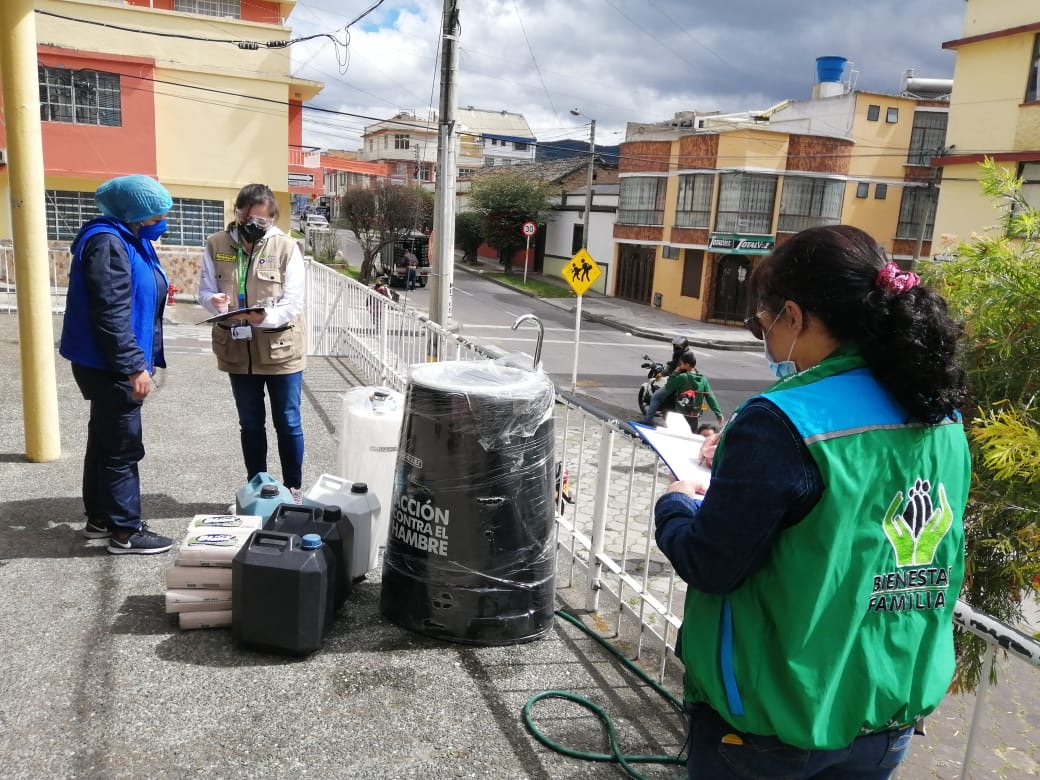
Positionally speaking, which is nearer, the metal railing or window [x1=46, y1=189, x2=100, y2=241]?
the metal railing

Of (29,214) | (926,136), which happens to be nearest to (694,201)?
(926,136)

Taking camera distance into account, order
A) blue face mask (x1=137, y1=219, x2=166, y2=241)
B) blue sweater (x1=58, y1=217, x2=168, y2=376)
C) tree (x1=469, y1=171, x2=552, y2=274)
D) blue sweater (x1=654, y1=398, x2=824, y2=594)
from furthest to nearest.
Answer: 1. tree (x1=469, y1=171, x2=552, y2=274)
2. blue face mask (x1=137, y1=219, x2=166, y2=241)
3. blue sweater (x1=58, y1=217, x2=168, y2=376)
4. blue sweater (x1=654, y1=398, x2=824, y2=594)

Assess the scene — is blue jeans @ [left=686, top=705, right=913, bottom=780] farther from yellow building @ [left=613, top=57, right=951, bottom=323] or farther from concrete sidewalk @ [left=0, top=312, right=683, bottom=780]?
yellow building @ [left=613, top=57, right=951, bottom=323]

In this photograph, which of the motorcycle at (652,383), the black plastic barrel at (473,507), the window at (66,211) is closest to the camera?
the black plastic barrel at (473,507)

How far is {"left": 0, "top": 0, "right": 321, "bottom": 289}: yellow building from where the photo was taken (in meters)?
23.3

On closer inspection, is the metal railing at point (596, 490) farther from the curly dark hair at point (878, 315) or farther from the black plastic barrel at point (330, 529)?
the curly dark hair at point (878, 315)

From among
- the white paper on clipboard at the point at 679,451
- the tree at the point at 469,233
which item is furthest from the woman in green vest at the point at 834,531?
the tree at the point at 469,233

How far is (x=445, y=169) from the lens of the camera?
11.8 metres

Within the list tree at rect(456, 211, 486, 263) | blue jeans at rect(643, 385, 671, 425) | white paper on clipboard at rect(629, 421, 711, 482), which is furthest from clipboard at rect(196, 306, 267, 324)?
tree at rect(456, 211, 486, 263)

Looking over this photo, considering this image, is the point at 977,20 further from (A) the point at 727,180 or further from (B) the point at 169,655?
(B) the point at 169,655

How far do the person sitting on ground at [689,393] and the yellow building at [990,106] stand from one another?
11.9 m

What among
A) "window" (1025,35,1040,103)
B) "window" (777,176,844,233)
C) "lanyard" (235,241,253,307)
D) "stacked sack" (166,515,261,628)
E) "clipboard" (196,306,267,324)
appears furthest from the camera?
"window" (777,176,844,233)

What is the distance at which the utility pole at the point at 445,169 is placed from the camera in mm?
11688

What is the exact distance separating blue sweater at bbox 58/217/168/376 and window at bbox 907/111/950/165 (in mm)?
36561
